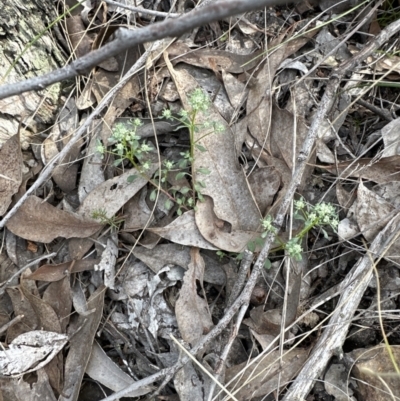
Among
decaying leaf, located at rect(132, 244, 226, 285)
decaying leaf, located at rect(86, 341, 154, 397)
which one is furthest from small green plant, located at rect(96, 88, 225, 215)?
decaying leaf, located at rect(86, 341, 154, 397)

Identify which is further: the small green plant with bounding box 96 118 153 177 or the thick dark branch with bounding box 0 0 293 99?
the small green plant with bounding box 96 118 153 177

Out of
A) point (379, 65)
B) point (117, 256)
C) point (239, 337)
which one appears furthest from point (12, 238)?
point (379, 65)

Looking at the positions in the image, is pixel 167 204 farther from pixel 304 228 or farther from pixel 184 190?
pixel 304 228

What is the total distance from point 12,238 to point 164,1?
1182 mm

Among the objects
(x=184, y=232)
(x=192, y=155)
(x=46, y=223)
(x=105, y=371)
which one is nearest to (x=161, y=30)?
(x=192, y=155)

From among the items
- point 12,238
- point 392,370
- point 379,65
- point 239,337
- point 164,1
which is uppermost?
point 164,1

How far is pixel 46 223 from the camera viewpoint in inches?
70.0

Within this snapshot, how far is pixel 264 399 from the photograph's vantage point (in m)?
1.61

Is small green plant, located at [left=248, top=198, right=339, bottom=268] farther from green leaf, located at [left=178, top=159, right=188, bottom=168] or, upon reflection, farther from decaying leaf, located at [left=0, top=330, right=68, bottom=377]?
decaying leaf, located at [left=0, top=330, right=68, bottom=377]

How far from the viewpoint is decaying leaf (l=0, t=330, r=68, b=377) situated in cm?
167

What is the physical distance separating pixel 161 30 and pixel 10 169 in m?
1.28

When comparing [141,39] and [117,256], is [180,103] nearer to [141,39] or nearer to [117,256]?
[117,256]

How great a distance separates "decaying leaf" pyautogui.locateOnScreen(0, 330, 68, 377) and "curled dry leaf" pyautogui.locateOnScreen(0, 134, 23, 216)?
0.48 meters

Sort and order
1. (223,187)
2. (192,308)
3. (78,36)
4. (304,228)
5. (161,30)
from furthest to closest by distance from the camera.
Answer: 1. (78,36)
2. (223,187)
3. (192,308)
4. (304,228)
5. (161,30)
